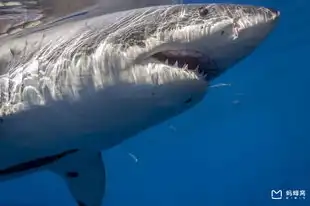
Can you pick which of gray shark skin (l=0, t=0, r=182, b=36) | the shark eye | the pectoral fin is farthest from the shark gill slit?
gray shark skin (l=0, t=0, r=182, b=36)

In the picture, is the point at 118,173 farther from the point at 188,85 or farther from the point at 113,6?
the point at 188,85

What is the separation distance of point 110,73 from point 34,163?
1.54 meters

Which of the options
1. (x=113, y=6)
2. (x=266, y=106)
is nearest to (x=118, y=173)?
(x=266, y=106)

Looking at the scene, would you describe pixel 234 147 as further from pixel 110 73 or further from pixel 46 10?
pixel 110 73

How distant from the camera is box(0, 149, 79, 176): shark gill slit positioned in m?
3.98

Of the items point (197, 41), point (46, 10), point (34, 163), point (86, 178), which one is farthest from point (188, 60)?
point (46, 10)

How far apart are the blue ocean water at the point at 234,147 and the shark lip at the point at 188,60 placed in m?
10.4

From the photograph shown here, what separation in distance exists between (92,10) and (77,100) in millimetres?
4779

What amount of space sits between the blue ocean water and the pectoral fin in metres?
9.12

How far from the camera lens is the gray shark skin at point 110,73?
2879mm

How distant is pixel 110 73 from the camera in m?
3.08

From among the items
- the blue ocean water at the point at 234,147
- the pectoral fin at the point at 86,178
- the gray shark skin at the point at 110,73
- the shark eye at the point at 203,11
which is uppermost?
the shark eye at the point at 203,11

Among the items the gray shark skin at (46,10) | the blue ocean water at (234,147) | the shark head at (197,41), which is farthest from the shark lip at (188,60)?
the blue ocean water at (234,147)

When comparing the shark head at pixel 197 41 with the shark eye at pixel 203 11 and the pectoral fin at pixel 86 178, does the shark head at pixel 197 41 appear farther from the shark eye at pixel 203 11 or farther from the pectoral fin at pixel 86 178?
the pectoral fin at pixel 86 178
